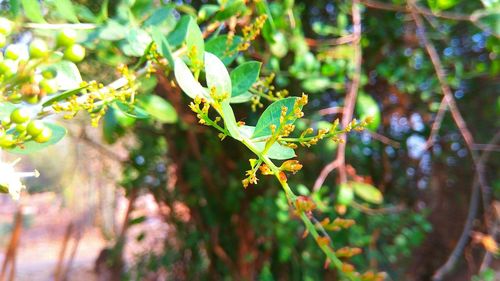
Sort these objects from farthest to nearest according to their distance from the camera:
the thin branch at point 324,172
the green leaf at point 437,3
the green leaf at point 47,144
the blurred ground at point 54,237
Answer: the blurred ground at point 54,237
the thin branch at point 324,172
the green leaf at point 437,3
the green leaf at point 47,144

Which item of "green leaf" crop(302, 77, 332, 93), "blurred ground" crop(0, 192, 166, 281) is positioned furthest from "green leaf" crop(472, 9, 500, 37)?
"blurred ground" crop(0, 192, 166, 281)

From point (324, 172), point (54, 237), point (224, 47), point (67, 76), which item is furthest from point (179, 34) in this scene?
point (54, 237)

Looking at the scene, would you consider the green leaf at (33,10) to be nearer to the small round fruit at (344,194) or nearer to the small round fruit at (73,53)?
the small round fruit at (73,53)

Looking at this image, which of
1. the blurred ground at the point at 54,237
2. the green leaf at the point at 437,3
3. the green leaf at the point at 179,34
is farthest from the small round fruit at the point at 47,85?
the blurred ground at the point at 54,237

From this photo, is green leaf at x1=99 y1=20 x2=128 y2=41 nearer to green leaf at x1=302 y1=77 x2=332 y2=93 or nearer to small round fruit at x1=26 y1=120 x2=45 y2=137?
A: small round fruit at x1=26 y1=120 x2=45 y2=137

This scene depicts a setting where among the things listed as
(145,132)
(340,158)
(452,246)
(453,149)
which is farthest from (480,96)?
(145,132)
